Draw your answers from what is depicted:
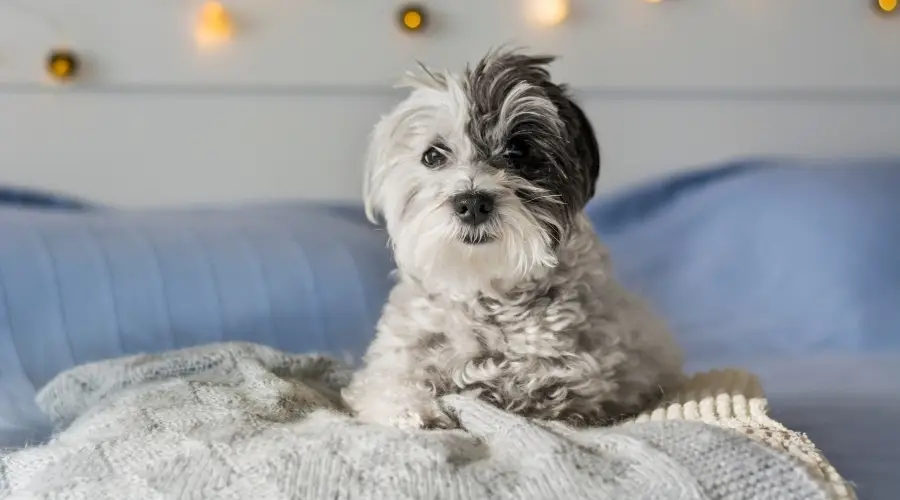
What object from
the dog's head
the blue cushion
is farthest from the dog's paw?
the blue cushion

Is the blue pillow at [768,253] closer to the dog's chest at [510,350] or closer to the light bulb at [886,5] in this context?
the light bulb at [886,5]

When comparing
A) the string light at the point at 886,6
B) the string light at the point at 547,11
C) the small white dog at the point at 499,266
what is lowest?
the small white dog at the point at 499,266

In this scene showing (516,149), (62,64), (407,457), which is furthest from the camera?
(62,64)

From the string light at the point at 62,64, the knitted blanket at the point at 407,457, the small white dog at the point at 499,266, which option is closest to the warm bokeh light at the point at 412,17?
the string light at the point at 62,64

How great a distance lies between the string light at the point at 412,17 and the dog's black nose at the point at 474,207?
3.83ft

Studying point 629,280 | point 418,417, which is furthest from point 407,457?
point 629,280

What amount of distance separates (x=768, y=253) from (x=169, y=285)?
4.29 feet

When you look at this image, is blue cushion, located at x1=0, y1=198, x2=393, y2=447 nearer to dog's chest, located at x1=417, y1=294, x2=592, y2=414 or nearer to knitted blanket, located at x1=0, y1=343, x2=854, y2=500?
knitted blanket, located at x1=0, y1=343, x2=854, y2=500

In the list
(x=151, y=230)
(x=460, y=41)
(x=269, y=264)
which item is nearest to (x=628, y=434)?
(x=269, y=264)

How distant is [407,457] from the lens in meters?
0.86

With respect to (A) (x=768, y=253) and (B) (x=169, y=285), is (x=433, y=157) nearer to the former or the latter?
(B) (x=169, y=285)

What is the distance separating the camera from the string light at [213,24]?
2.08 metres

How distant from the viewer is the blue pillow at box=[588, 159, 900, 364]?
1.94 meters

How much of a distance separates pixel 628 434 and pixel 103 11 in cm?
166
